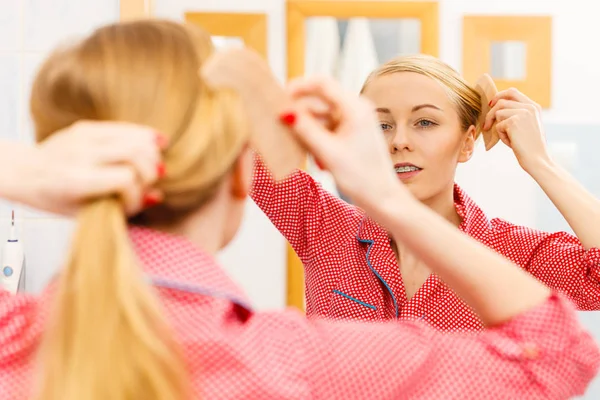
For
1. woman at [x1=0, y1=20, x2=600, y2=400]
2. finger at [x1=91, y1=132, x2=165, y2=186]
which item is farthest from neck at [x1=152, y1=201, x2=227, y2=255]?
finger at [x1=91, y1=132, x2=165, y2=186]

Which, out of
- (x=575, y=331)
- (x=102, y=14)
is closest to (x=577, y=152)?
(x=102, y=14)

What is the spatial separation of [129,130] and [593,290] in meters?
0.86

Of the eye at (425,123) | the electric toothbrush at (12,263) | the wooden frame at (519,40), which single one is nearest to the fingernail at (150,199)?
the eye at (425,123)

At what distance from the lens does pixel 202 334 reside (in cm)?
57

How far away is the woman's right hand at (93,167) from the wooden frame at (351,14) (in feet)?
5.10

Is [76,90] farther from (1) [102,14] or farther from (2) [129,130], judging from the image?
(1) [102,14]

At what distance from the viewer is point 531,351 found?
64 centimetres

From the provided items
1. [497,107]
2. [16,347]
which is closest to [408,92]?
[497,107]

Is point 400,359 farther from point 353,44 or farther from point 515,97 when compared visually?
point 353,44

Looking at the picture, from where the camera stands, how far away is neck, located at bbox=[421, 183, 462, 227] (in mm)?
1228

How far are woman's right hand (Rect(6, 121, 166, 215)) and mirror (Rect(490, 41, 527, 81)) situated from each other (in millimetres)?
1732

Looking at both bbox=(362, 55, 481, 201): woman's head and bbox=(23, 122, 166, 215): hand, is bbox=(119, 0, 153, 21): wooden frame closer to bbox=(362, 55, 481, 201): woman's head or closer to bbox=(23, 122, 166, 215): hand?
bbox=(362, 55, 481, 201): woman's head

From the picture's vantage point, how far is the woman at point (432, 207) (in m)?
1.10

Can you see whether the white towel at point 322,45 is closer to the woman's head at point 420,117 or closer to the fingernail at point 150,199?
the woman's head at point 420,117
